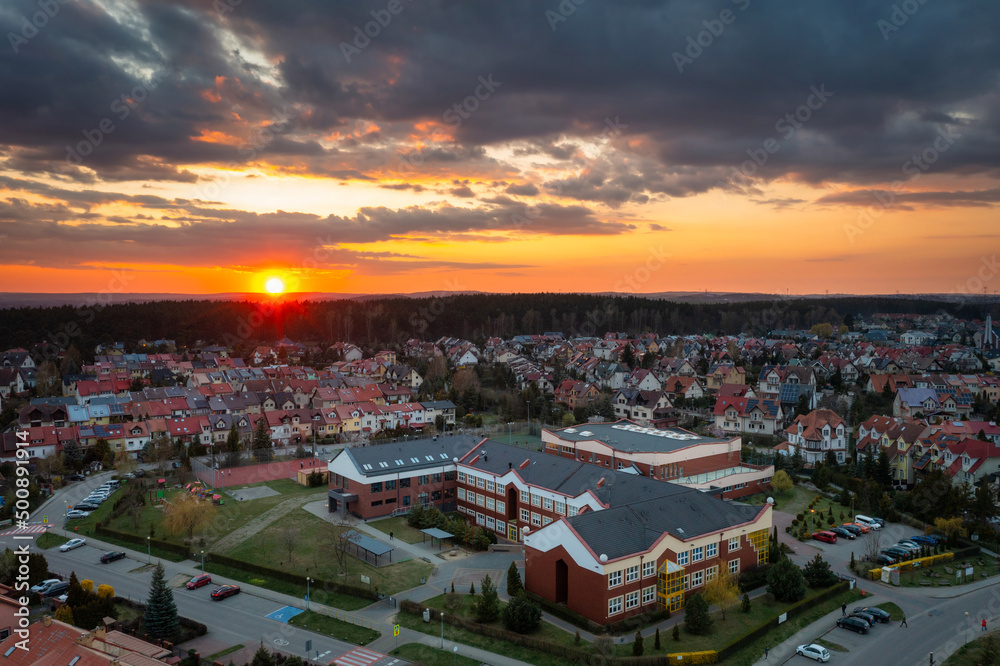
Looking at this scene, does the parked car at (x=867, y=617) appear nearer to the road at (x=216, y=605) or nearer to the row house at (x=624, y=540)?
the row house at (x=624, y=540)

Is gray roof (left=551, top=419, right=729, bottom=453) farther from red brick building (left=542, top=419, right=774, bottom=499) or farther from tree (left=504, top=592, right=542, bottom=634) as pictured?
tree (left=504, top=592, right=542, bottom=634)

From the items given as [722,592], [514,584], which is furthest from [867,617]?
[514,584]

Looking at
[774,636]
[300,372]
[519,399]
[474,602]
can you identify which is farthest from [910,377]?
[300,372]

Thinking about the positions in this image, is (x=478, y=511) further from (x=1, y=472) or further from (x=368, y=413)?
(x=1, y=472)

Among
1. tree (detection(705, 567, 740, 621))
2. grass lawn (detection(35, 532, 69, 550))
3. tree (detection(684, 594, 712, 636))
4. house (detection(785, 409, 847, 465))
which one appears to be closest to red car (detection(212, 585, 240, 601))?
grass lawn (detection(35, 532, 69, 550))

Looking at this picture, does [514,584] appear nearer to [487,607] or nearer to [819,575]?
[487,607]

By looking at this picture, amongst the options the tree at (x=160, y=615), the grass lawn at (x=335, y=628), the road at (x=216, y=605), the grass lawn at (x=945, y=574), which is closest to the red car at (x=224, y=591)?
the road at (x=216, y=605)

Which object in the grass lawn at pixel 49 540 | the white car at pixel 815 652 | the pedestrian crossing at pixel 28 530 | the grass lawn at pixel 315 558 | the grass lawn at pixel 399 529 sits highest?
the white car at pixel 815 652
